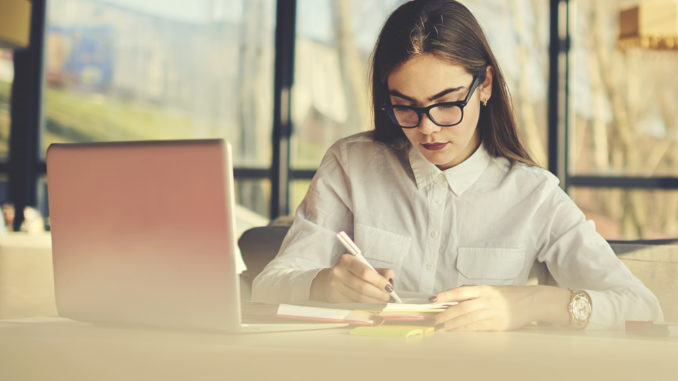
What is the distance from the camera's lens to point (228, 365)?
2.62ft

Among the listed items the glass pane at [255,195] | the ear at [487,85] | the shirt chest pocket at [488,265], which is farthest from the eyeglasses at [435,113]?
the glass pane at [255,195]

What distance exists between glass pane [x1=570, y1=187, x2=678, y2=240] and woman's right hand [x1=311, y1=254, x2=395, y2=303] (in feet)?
10.6

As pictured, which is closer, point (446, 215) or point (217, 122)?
point (446, 215)

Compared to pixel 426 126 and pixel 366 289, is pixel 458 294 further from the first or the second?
pixel 426 126

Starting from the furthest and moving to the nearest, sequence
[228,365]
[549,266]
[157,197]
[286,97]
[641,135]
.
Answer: [286,97], [641,135], [549,266], [157,197], [228,365]

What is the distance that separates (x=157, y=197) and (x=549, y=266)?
104cm

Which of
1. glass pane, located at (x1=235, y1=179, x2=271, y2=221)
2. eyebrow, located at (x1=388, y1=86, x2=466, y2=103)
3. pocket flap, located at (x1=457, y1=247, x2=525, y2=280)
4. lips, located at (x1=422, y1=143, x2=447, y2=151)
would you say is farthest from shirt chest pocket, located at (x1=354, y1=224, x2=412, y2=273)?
glass pane, located at (x1=235, y1=179, x2=271, y2=221)

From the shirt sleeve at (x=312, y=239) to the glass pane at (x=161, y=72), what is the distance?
10.8 ft

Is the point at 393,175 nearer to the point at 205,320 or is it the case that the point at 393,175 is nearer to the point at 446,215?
the point at 446,215

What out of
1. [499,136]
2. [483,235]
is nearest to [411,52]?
[499,136]

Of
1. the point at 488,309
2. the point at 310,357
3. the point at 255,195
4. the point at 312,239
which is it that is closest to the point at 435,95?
the point at 312,239

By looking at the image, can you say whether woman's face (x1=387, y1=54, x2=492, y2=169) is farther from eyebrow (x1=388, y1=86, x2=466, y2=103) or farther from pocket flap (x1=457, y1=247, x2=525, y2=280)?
pocket flap (x1=457, y1=247, x2=525, y2=280)

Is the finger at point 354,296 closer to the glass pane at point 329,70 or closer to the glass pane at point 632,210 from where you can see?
the glass pane at point 632,210

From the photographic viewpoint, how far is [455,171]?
169cm
